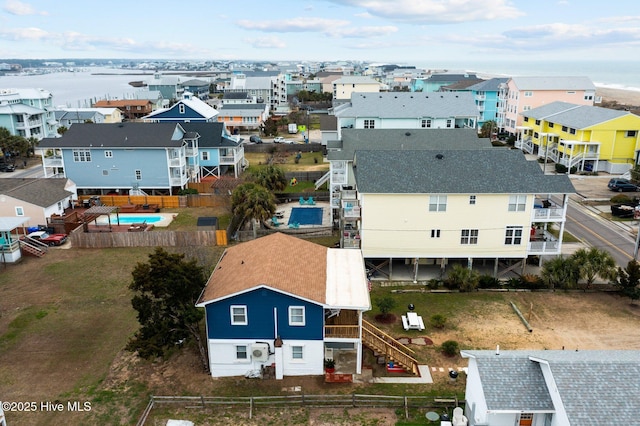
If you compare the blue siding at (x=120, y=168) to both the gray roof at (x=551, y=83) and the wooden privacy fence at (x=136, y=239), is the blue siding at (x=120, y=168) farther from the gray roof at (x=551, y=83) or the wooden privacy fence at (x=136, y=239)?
the gray roof at (x=551, y=83)

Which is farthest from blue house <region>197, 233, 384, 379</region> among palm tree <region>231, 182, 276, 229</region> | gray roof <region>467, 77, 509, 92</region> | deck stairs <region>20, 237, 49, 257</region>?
gray roof <region>467, 77, 509, 92</region>

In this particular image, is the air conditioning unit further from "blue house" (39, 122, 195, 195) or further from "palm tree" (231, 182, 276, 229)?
"blue house" (39, 122, 195, 195)

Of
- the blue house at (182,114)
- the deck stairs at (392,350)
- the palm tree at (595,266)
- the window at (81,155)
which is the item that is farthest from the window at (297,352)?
the blue house at (182,114)

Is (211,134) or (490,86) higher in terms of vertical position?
(490,86)

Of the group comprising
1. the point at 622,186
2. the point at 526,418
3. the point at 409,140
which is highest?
the point at 409,140

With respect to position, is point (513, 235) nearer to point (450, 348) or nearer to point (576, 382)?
point (450, 348)

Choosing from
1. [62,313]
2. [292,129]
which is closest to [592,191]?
[62,313]

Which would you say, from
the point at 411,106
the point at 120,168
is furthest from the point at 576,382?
the point at 411,106
